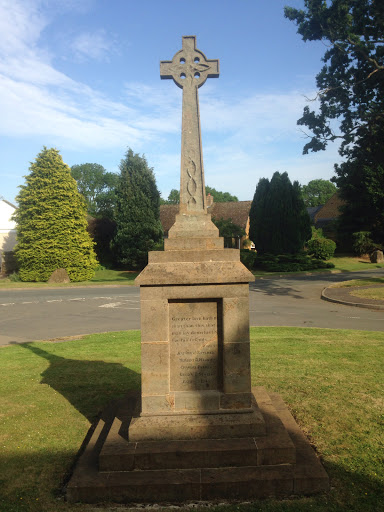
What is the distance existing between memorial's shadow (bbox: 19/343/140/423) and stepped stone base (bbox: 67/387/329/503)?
151 centimetres

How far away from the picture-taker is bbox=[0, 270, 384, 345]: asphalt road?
12531 millimetres

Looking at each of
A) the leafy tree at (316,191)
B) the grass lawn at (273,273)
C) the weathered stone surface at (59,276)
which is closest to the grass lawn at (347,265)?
the grass lawn at (273,273)

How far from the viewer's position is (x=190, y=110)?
5.15 meters

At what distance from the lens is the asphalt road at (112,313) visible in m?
12.5

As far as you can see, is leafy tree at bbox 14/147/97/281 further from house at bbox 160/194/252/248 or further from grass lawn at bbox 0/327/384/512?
grass lawn at bbox 0/327/384/512

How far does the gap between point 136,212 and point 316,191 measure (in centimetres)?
7850

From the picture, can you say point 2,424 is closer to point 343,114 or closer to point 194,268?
point 194,268

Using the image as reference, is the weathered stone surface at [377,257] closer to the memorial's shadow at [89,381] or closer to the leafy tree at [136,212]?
the leafy tree at [136,212]

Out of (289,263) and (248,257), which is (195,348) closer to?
(248,257)

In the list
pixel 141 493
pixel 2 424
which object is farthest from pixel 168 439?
pixel 2 424

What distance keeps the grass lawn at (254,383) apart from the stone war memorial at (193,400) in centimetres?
23

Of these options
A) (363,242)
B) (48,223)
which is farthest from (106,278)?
(363,242)

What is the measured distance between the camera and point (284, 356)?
8289 mm

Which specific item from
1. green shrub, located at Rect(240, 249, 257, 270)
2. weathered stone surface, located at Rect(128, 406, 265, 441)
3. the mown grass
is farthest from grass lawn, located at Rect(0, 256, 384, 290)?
weathered stone surface, located at Rect(128, 406, 265, 441)
